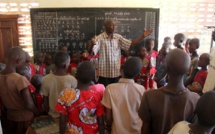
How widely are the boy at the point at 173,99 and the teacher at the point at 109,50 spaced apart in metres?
1.90

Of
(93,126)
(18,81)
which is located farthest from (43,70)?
(93,126)

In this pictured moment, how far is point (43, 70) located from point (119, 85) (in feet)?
7.08

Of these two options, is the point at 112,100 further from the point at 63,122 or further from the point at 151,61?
the point at 151,61

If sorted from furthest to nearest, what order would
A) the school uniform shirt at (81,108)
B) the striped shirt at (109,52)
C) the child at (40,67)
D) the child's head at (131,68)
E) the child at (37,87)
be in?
the child at (40,67)
the striped shirt at (109,52)
the child at (37,87)
the child's head at (131,68)
the school uniform shirt at (81,108)

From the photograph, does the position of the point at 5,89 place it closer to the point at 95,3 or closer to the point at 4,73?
the point at 4,73

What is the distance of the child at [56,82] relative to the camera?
6.27ft

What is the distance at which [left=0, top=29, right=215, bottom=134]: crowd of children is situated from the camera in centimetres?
116

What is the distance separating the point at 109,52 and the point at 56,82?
1.30 meters

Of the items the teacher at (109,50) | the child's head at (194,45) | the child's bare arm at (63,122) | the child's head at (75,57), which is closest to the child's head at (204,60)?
the child's head at (194,45)

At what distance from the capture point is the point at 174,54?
3.84 ft

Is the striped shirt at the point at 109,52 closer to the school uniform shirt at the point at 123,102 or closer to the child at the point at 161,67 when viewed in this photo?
the child at the point at 161,67

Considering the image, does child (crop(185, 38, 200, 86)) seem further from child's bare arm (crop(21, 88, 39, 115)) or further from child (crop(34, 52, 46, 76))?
child (crop(34, 52, 46, 76))

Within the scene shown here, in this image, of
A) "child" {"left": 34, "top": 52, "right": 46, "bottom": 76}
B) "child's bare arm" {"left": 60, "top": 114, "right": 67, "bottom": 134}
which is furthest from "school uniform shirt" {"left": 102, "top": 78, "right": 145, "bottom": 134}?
"child" {"left": 34, "top": 52, "right": 46, "bottom": 76}

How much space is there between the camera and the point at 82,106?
1510mm
